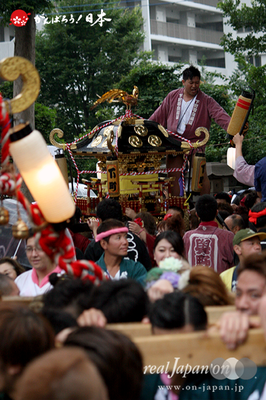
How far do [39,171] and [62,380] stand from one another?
0.95 metres

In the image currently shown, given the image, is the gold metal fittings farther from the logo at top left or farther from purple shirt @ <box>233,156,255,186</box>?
the logo at top left

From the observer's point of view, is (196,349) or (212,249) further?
(212,249)

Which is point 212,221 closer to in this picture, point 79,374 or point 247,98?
point 247,98

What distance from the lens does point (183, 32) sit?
95.2 ft

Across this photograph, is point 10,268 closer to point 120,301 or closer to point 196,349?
point 120,301

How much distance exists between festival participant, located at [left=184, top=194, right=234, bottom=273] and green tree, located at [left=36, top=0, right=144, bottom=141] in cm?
1697

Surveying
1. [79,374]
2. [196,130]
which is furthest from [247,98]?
[79,374]

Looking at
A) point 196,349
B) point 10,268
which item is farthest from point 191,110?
point 196,349

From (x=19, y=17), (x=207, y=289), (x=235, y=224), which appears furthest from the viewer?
(x=19, y=17)

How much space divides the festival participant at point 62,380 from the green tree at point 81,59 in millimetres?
19725

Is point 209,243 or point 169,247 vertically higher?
point 169,247

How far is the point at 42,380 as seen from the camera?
1.01 meters

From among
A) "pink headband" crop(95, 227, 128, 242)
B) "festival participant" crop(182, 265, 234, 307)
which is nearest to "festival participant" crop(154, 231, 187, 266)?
"pink headband" crop(95, 227, 128, 242)

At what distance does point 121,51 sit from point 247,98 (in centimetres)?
1687
